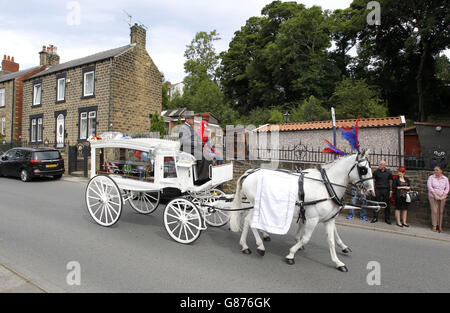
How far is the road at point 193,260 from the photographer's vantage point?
3869mm

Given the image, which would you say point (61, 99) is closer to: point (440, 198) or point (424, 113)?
point (440, 198)

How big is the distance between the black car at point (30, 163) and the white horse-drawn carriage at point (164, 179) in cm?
888

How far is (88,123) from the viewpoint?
64.7 ft

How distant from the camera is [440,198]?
24.0 ft

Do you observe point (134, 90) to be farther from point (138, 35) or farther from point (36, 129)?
point (36, 129)

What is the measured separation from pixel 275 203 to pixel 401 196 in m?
5.12

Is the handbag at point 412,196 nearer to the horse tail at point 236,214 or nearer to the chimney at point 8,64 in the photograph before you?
the horse tail at point 236,214

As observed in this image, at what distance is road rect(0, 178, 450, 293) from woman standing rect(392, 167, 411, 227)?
1.23m

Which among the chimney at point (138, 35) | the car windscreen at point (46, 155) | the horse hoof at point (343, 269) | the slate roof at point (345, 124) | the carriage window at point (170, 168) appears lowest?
the horse hoof at point (343, 269)

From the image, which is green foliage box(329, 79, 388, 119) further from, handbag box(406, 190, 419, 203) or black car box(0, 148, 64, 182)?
black car box(0, 148, 64, 182)

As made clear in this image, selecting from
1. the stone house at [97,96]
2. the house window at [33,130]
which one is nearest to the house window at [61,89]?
the stone house at [97,96]

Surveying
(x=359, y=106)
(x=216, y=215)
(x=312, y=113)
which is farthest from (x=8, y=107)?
(x=359, y=106)

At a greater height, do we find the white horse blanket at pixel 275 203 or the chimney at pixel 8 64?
the chimney at pixel 8 64

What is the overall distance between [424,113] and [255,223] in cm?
3188
